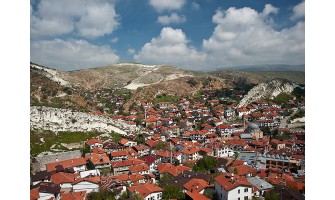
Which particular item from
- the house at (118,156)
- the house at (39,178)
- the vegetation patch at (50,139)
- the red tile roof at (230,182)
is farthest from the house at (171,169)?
the vegetation patch at (50,139)

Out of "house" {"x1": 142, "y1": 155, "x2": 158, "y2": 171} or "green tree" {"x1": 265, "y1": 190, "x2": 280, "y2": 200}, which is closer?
"green tree" {"x1": 265, "y1": 190, "x2": 280, "y2": 200}

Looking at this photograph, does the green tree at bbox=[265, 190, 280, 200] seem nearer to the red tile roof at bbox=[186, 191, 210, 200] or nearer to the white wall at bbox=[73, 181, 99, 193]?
the red tile roof at bbox=[186, 191, 210, 200]

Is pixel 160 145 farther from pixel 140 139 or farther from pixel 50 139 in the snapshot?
pixel 50 139

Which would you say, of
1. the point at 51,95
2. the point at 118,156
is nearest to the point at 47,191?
the point at 118,156

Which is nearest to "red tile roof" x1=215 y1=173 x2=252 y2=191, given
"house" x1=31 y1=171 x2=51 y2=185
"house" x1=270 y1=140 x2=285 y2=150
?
"house" x1=31 y1=171 x2=51 y2=185
